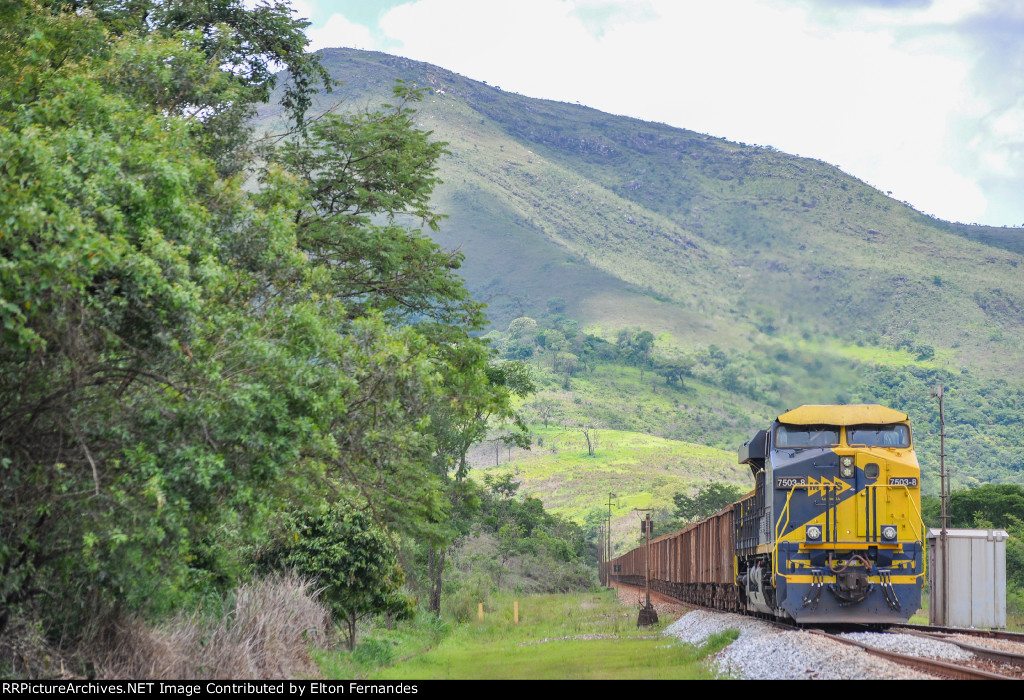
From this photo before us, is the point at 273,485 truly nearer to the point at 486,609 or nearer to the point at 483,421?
the point at 483,421

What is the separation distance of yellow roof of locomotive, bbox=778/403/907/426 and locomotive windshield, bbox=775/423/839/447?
0.44ft

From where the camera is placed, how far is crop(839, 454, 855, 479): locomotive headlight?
722 inches

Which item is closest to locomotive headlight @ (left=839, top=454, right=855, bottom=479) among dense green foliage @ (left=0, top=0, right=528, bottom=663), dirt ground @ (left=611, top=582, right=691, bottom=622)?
dense green foliage @ (left=0, top=0, right=528, bottom=663)

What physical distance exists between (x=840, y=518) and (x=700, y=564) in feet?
44.7

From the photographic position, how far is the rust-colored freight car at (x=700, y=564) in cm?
2539

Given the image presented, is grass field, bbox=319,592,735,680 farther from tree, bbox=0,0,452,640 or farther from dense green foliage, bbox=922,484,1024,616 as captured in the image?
dense green foliage, bbox=922,484,1024,616

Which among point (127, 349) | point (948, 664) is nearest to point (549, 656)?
point (948, 664)

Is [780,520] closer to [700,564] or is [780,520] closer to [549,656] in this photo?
[549,656]

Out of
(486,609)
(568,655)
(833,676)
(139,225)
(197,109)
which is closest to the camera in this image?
(139,225)

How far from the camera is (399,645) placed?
2530cm

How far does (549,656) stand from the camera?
1939cm

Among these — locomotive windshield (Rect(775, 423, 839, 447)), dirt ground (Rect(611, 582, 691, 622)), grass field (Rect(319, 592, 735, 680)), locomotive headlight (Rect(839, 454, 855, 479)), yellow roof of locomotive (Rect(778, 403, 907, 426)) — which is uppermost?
yellow roof of locomotive (Rect(778, 403, 907, 426))

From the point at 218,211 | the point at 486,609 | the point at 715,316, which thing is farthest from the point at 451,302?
the point at 486,609

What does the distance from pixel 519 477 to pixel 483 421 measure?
106240 millimetres
